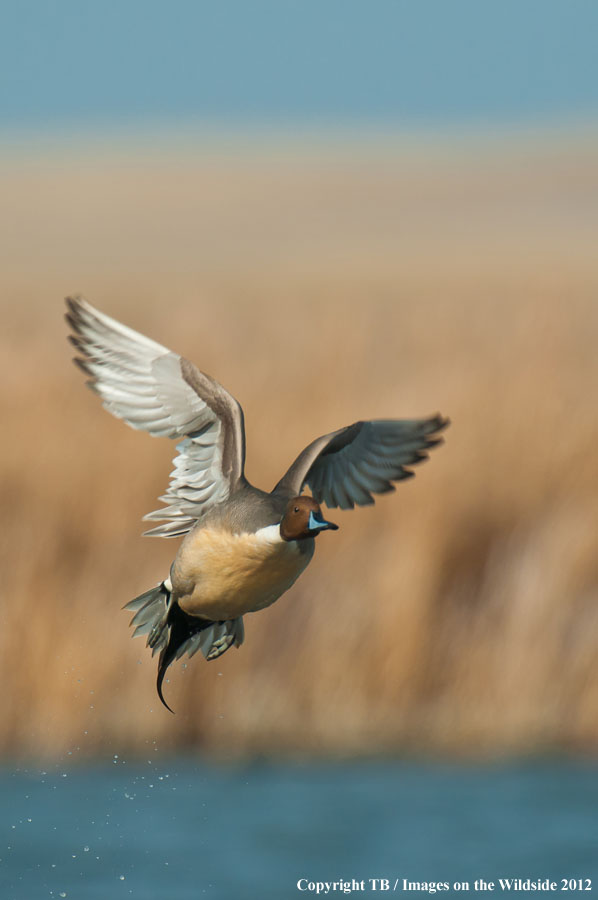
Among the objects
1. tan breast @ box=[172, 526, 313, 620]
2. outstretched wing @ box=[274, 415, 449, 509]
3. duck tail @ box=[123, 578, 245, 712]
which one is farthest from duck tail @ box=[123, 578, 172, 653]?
outstretched wing @ box=[274, 415, 449, 509]

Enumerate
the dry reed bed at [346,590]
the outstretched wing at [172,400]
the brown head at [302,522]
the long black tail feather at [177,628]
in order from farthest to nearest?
1. the dry reed bed at [346,590]
2. the long black tail feather at [177,628]
3. the outstretched wing at [172,400]
4. the brown head at [302,522]

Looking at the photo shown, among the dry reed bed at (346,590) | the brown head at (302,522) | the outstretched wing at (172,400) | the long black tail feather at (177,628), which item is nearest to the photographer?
the brown head at (302,522)

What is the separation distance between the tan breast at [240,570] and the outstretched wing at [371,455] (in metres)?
0.34

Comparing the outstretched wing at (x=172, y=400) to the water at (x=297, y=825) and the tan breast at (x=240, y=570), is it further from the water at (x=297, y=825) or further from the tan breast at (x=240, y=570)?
the water at (x=297, y=825)

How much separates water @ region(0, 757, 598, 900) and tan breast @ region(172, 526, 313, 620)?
374 centimetres

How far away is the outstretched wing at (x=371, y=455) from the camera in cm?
319

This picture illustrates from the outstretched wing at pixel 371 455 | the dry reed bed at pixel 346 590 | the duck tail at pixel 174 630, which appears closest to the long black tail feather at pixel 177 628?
the duck tail at pixel 174 630

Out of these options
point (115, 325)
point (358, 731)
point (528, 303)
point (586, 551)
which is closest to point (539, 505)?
point (586, 551)

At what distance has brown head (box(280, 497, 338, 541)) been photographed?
2.75m

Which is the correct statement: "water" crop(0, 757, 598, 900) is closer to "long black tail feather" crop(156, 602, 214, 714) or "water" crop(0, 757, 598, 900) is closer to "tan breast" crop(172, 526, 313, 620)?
"long black tail feather" crop(156, 602, 214, 714)

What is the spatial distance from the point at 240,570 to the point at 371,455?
0.57 metres

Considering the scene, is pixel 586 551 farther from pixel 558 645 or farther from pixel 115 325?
pixel 115 325

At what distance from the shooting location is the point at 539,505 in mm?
6750

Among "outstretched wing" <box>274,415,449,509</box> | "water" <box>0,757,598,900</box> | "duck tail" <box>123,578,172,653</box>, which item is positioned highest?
"outstretched wing" <box>274,415,449,509</box>
